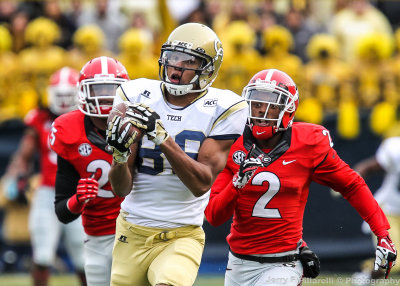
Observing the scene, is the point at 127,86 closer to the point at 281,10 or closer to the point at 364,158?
the point at 364,158

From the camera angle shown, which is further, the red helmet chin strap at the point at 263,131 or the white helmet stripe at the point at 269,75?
the white helmet stripe at the point at 269,75

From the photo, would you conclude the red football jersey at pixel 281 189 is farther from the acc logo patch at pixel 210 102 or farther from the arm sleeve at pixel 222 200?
the acc logo patch at pixel 210 102

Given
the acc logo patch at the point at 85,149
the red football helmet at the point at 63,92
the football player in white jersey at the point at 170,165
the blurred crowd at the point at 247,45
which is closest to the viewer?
the football player in white jersey at the point at 170,165

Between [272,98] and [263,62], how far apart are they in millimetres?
4464

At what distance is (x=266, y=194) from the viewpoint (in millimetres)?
4688

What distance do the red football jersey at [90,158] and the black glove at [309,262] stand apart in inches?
47.2

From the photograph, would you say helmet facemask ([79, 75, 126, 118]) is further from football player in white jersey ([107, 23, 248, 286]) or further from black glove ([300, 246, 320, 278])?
black glove ([300, 246, 320, 278])

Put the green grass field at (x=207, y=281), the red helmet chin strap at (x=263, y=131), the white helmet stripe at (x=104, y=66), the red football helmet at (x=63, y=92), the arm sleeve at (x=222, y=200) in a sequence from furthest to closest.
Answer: the green grass field at (x=207, y=281)
the red football helmet at (x=63, y=92)
the white helmet stripe at (x=104, y=66)
the red helmet chin strap at (x=263, y=131)
the arm sleeve at (x=222, y=200)

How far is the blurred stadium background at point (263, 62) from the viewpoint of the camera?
28.3ft

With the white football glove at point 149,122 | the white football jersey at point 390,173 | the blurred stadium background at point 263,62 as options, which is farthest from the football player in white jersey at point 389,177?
the white football glove at point 149,122

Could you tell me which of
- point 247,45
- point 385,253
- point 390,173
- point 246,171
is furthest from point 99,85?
point 247,45

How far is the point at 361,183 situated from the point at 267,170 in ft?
1.84

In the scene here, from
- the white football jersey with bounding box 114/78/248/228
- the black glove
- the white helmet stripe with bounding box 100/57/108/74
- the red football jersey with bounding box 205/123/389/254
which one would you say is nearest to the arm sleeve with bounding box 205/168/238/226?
the red football jersey with bounding box 205/123/389/254

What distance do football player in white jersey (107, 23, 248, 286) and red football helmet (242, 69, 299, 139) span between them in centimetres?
39
